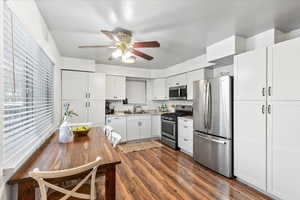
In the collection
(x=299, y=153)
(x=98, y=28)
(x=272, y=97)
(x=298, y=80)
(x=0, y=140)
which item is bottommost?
(x=299, y=153)

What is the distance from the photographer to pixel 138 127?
4.61 m

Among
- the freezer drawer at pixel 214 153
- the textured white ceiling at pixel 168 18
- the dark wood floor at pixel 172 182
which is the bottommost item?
the dark wood floor at pixel 172 182

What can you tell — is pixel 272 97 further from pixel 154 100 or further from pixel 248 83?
pixel 154 100

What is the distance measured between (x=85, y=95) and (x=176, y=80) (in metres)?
2.69

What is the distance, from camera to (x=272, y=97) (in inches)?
75.4

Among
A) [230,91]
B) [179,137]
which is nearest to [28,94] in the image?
[230,91]

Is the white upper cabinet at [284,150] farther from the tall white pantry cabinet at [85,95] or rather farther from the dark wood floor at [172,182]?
the tall white pantry cabinet at [85,95]

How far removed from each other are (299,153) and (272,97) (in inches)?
27.4

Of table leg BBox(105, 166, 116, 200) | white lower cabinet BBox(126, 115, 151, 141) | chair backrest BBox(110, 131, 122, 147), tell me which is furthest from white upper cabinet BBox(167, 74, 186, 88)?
table leg BBox(105, 166, 116, 200)

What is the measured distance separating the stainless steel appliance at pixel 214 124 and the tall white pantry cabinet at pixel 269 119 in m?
0.12

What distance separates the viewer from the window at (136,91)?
5207 mm

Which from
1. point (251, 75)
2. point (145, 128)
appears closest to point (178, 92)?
point (145, 128)

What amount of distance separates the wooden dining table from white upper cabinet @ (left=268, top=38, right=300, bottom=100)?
82.1 inches

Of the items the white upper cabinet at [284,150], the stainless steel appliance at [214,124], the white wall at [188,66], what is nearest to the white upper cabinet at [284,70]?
the white upper cabinet at [284,150]
